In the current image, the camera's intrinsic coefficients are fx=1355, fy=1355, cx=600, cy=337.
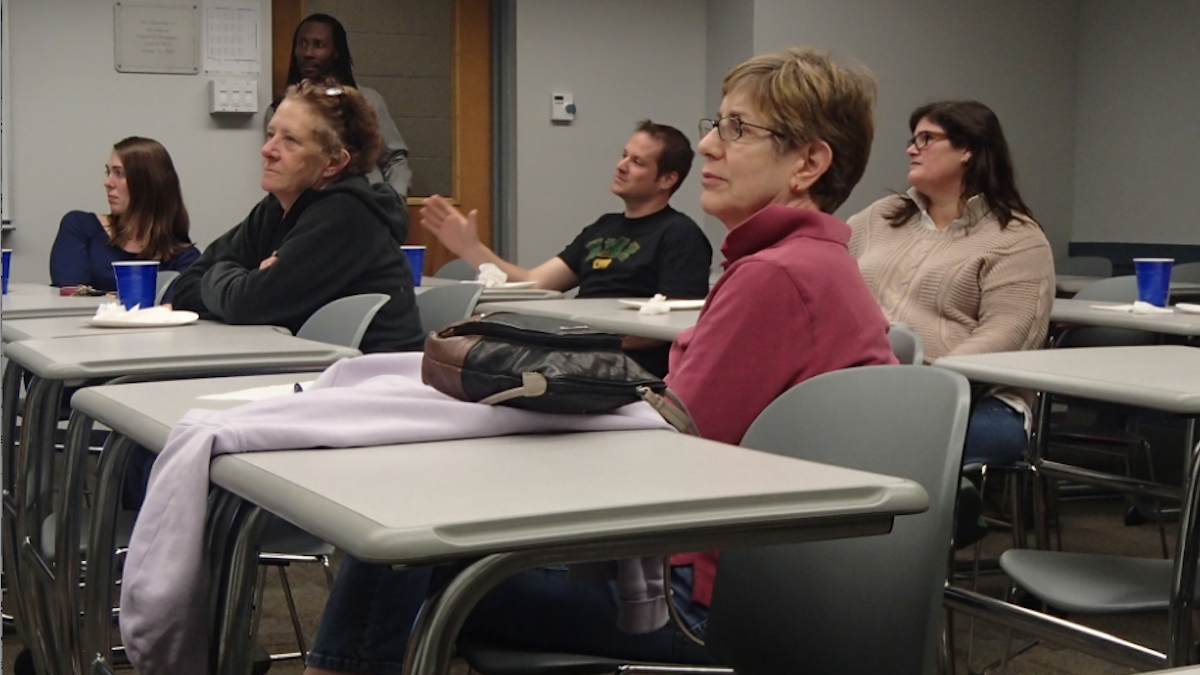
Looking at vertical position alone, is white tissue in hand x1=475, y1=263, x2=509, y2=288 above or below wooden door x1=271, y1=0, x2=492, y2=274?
below

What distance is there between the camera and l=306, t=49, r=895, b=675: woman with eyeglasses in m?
1.37

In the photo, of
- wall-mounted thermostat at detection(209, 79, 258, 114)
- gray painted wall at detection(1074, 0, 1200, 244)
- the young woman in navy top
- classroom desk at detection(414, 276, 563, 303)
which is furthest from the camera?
gray painted wall at detection(1074, 0, 1200, 244)

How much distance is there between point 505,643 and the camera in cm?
147

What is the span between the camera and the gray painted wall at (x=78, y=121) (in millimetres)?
5727

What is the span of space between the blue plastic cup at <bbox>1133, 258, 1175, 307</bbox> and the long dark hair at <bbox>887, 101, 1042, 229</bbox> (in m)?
0.41

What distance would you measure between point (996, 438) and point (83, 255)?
320 cm

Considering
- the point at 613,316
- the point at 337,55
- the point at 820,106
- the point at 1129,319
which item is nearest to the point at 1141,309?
the point at 1129,319

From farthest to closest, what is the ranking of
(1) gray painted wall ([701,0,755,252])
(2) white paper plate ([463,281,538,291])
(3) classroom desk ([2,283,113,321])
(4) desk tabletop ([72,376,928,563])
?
1. (1) gray painted wall ([701,0,755,252])
2. (2) white paper plate ([463,281,538,291])
3. (3) classroom desk ([2,283,113,321])
4. (4) desk tabletop ([72,376,928,563])

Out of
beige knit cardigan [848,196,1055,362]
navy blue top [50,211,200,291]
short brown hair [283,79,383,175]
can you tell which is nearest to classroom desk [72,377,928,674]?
short brown hair [283,79,383,175]

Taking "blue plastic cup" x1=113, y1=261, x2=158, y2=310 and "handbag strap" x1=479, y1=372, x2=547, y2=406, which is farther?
"blue plastic cup" x1=113, y1=261, x2=158, y2=310

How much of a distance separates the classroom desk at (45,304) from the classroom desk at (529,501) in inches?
81.6

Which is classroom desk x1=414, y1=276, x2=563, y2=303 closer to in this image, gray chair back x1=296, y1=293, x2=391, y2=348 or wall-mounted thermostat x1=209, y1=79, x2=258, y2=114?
gray chair back x1=296, y1=293, x2=391, y2=348

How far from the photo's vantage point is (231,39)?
6098 millimetres

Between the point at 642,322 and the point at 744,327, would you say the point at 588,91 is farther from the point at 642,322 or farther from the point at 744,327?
the point at 744,327
